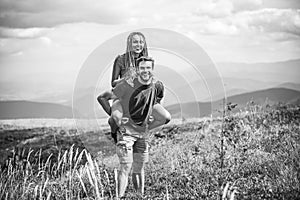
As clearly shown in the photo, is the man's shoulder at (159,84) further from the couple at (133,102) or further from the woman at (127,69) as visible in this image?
the woman at (127,69)

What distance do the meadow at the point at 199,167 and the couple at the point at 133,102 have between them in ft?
1.40

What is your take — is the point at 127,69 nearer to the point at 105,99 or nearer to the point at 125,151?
the point at 105,99

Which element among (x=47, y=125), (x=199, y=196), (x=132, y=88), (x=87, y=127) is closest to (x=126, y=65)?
(x=132, y=88)

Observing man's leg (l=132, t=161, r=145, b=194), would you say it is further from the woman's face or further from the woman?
the woman's face

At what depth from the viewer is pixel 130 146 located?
4.58 m

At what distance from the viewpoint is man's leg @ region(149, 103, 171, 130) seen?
468 centimetres

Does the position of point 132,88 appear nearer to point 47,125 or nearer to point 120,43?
point 120,43

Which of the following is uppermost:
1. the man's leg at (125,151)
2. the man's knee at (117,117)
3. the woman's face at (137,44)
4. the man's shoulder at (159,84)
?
the woman's face at (137,44)

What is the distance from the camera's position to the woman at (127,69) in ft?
15.0

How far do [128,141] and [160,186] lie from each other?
112cm

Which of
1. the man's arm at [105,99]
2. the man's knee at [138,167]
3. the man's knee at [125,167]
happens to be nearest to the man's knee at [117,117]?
the man's arm at [105,99]

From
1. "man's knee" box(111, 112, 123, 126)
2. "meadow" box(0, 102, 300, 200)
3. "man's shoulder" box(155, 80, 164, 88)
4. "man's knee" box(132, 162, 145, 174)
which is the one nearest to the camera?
"meadow" box(0, 102, 300, 200)

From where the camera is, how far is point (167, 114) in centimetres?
472

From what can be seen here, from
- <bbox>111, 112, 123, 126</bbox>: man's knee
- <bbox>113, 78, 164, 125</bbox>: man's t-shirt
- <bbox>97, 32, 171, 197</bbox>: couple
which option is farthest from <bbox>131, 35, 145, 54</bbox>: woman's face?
<bbox>111, 112, 123, 126</bbox>: man's knee
